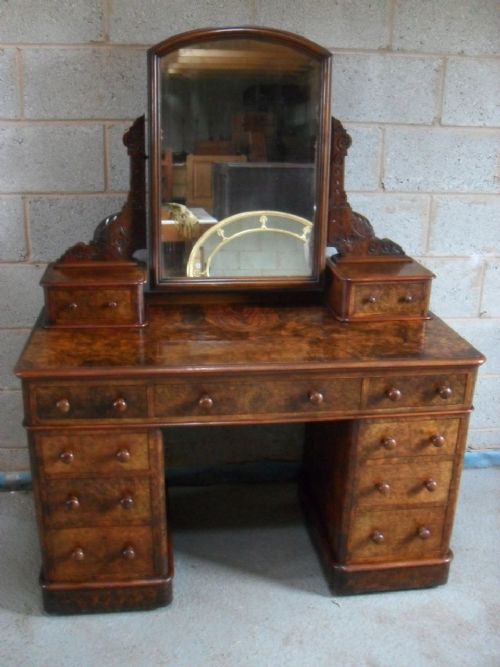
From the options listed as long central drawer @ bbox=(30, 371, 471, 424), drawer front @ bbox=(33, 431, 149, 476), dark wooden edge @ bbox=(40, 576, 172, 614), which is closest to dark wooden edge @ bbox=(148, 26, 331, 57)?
long central drawer @ bbox=(30, 371, 471, 424)

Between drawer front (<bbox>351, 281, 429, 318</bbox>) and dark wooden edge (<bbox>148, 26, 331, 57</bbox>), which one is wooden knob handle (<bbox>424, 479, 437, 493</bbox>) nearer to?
drawer front (<bbox>351, 281, 429, 318</bbox>)

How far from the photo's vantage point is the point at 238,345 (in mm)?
1771

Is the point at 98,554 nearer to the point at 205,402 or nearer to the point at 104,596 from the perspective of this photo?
the point at 104,596

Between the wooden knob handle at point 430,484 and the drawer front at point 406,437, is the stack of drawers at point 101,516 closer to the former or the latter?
the drawer front at point 406,437

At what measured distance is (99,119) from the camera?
81.7 inches

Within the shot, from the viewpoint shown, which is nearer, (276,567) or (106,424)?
(106,424)

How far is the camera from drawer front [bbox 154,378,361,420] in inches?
66.1

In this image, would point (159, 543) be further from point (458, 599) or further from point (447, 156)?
point (447, 156)

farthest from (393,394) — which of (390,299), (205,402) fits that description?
(205,402)

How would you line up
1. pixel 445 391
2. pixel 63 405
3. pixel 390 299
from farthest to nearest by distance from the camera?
1. pixel 390 299
2. pixel 445 391
3. pixel 63 405

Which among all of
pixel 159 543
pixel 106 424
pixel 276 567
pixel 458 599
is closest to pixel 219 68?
pixel 106 424

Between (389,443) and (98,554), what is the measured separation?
77 cm

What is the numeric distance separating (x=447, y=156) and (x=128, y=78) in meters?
0.98

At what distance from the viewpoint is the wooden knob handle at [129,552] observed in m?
1.81
